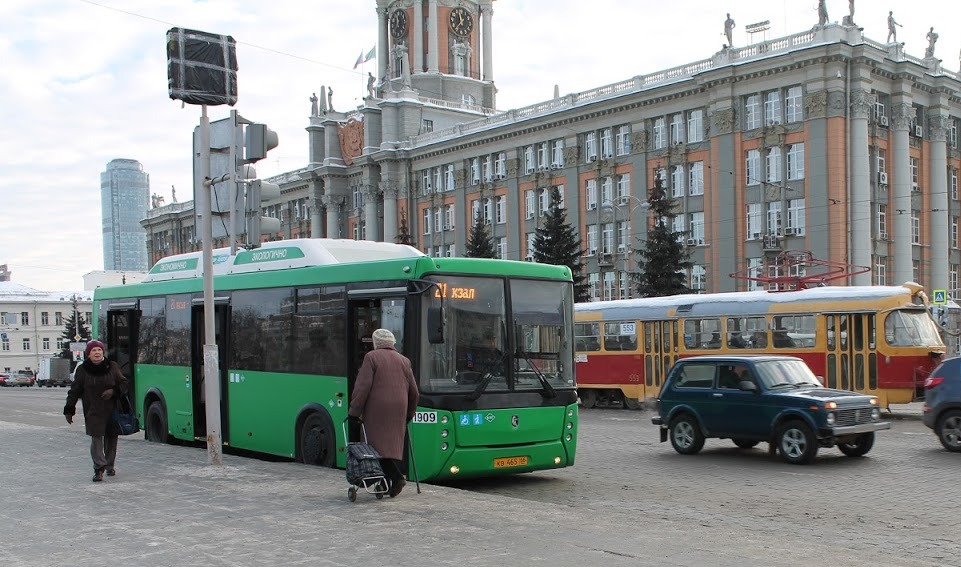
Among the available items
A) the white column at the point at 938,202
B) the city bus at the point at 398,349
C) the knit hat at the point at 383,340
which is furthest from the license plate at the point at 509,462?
the white column at the point at 938,202

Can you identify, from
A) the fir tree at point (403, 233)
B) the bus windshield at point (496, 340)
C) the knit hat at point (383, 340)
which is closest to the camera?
the knit hat at point (383, 340)

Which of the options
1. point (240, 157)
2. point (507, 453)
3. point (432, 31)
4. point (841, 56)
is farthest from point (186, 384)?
point (432, 31)

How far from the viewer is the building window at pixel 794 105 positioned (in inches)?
2202

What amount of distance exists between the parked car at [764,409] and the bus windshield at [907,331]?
28.5 ft

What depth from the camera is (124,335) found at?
19.8 m

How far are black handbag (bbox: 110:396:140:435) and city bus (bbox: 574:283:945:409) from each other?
11105 mm

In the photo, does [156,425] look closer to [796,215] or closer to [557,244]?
[557,244]

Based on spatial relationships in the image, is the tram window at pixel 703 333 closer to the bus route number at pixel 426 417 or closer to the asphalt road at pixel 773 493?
the asphalt road at pixel 773 493

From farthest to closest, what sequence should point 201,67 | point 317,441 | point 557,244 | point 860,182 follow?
point 557,244, point 860,182, point 317,441, point 201,67

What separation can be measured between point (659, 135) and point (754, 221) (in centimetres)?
937

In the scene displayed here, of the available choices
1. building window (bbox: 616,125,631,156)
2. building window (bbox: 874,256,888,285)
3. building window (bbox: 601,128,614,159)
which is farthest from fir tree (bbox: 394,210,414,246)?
building window (bbox: 874,256,888,285)

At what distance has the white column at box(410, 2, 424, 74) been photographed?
316 feet

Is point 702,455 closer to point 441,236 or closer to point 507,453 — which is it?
point 507,453

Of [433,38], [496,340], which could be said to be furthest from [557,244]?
[496,340]
